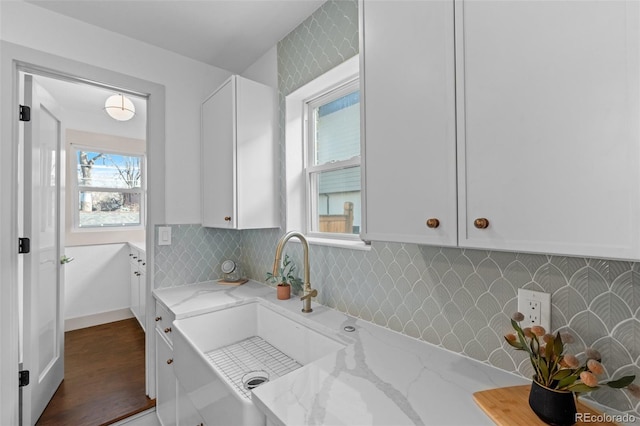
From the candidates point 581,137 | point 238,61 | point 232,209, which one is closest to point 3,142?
point 232,209

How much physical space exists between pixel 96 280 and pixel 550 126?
446 cm

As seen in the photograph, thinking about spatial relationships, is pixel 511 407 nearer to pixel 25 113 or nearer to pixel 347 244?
pixel 347 244

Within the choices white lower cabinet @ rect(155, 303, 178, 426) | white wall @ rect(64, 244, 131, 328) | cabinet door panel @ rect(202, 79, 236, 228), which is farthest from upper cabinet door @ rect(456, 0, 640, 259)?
white wall @ rect(64, 244, 131, 328)

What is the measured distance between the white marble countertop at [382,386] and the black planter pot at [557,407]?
129mm

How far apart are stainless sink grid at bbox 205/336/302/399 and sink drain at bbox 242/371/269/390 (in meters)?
0.02

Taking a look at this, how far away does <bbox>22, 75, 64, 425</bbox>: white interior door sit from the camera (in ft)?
5.60

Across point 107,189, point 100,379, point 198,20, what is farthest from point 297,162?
point 107,189

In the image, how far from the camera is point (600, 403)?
2.51 feet

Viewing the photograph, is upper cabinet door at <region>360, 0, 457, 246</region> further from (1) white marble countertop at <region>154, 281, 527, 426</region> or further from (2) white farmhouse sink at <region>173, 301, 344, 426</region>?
(2) white farmhouse sink at <region>173, 301, 344, 426</region>

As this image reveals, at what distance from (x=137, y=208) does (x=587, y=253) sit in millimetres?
4579

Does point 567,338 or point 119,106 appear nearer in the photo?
point 567,338

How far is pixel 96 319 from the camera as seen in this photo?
3.54 meters

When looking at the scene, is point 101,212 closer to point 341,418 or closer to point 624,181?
point 341,418

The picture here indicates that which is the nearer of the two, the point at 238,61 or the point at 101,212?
the point at 238,61
